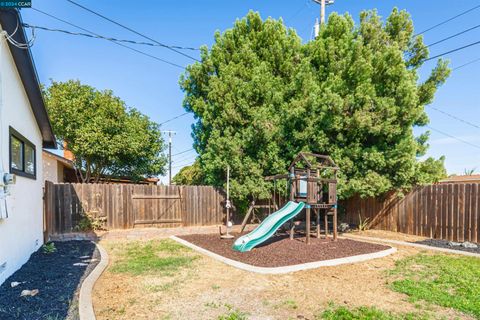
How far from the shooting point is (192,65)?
12602 millimetres

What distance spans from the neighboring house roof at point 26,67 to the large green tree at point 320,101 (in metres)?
5.63

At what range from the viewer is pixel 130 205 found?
10461 mm

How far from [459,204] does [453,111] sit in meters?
10.5

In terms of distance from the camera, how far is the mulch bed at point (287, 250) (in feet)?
19.7

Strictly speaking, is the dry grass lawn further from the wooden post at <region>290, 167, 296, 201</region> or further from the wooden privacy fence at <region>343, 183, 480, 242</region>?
the wooden privacy fence at <region>343, 183, 480, 242</region>

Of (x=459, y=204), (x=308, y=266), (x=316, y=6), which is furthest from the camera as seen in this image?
(x=316, y=6)

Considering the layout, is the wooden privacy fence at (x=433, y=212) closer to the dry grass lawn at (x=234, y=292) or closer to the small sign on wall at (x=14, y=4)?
the dry grass lawn at (x=234, y=292)

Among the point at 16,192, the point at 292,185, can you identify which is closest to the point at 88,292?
the point at 16,192

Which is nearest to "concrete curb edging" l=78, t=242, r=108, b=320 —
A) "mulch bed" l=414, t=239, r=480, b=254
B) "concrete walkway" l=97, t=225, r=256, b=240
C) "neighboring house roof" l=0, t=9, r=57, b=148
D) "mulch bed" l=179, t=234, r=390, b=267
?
"mulch bed" l=179, t=234, r=390, b=267

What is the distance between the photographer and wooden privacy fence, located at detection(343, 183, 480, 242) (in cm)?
819

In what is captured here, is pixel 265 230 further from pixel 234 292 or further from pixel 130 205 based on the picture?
pixel 130 205

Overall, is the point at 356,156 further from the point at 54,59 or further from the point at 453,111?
the point at 453,111

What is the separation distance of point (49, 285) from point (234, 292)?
262cm

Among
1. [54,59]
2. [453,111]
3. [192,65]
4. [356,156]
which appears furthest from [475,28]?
[54,59]
